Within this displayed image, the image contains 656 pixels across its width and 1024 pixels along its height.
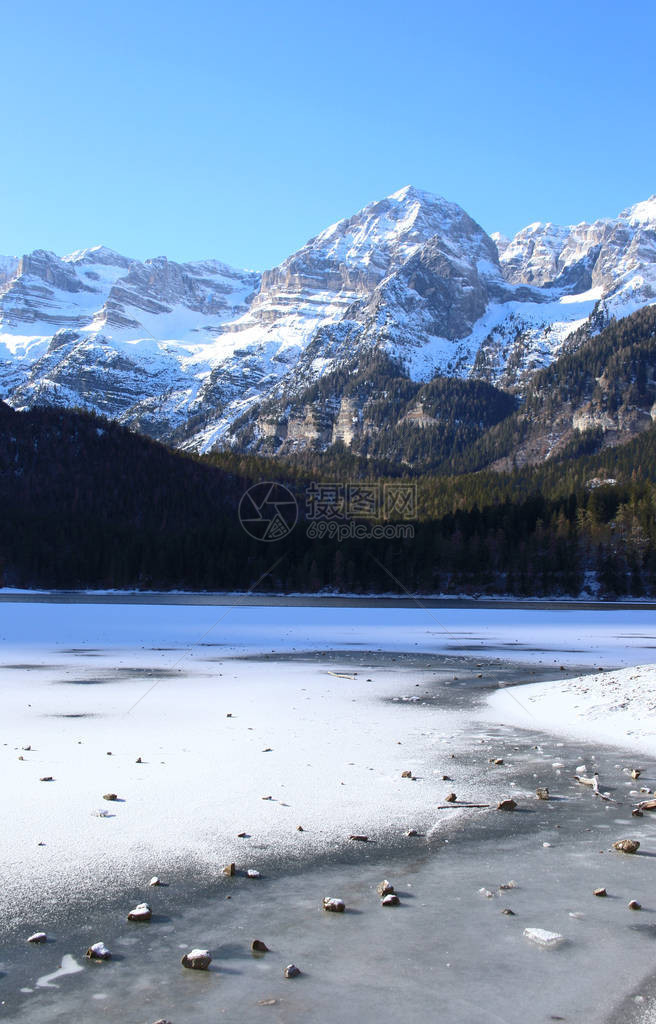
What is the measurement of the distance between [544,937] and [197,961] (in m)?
3.20

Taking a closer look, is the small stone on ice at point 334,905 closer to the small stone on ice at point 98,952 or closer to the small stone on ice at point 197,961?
the small stone on ice at point 197,961

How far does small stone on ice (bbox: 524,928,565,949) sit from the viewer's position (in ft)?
23.4

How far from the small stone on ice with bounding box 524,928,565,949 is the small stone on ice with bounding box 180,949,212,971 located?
299cm

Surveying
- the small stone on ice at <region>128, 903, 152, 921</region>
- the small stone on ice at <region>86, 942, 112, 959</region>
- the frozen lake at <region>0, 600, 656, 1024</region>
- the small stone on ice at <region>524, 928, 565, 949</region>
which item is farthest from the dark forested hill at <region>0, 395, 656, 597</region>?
the small stone on ice at <region>86, 942, 112, 959</region>

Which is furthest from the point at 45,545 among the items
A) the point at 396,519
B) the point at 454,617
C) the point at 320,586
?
the point at 454,617

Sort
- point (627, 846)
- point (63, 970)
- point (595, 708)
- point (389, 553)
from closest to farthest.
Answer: point (63, 970) < point (627, 846) < point (595, 708) < point (389, 553)

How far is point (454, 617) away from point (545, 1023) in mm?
63667

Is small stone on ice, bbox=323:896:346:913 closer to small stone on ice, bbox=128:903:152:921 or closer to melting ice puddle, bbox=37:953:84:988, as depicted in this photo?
small stone on ice, bbox=128:903:152:921

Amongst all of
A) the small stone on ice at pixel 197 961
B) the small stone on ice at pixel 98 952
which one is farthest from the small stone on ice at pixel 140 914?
the small stone on ice at pixel 197 961

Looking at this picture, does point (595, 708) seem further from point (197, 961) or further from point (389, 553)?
point (389, 553)

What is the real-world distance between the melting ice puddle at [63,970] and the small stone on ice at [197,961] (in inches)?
35.6

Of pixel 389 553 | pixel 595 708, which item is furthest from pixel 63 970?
pixel 389 553

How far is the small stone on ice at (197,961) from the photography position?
6645 millimetres

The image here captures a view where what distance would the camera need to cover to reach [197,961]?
664 centimetres
